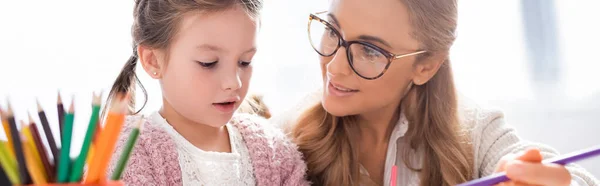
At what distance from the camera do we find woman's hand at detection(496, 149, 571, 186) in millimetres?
888

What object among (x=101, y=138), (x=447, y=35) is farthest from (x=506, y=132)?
(x=101, y=138)

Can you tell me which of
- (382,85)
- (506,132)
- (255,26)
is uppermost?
(255,26)

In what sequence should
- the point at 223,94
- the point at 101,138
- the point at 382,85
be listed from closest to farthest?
the point at 101,138 < the point at 223,94 < the point at 382,85

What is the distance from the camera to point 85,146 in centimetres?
66

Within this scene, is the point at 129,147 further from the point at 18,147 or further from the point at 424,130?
the point at 424,130

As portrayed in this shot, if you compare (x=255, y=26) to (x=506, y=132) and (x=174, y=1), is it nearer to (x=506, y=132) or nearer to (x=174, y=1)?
(x=174, y=1)

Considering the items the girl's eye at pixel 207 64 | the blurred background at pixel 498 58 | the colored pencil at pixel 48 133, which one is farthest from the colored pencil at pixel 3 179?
the blurred background at pixel 498 58

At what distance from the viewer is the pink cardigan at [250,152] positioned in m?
1.17

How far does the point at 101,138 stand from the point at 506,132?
106cm

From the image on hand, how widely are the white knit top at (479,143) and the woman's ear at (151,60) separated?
0.39m

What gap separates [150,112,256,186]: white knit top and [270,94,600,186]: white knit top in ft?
0.90

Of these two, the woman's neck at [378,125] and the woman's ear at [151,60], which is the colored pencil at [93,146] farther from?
the woman's neck at [378,125]

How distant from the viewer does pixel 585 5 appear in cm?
258

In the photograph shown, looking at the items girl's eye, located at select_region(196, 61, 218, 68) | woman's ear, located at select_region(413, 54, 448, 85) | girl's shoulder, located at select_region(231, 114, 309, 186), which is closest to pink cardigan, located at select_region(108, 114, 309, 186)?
girl's shoulder, located at select_region(231, 114, 309, 186)
